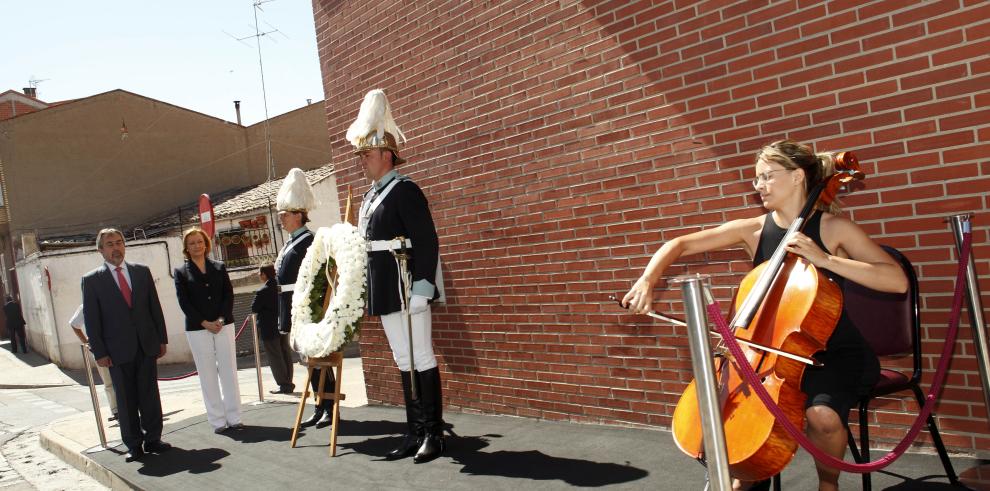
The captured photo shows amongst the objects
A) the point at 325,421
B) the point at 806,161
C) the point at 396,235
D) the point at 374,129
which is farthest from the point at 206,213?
the point at 806,161

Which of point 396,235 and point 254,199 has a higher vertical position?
point 254,199

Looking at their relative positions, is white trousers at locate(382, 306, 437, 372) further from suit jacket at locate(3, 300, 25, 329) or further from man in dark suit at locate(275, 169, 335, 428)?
suit jacket at locate(3, 300, 25, 329)

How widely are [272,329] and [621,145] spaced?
6.35 meters

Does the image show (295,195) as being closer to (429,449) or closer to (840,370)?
(429,449)

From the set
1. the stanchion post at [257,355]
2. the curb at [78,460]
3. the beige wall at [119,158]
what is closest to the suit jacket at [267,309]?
the stanchion post at [257,355]

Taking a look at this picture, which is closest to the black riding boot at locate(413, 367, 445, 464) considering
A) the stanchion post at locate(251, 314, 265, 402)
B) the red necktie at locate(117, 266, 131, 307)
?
the red necktie at locate(117, 266, 131, 307)

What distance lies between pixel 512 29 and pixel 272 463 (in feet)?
11.7

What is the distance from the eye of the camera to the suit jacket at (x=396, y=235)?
5.50 metres

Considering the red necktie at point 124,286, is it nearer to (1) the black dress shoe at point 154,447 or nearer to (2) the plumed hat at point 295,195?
(1) the black dress shoe at point 154,447

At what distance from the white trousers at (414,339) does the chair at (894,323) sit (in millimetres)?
2839

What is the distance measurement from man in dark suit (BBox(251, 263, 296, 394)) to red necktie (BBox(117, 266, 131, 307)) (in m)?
3.11

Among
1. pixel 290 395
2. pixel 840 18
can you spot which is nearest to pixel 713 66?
pixel 840 18

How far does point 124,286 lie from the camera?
7.00m

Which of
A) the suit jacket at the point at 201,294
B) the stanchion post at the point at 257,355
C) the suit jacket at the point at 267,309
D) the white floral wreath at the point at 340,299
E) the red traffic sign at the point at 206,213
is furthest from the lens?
the red traffic sign at the point at 206,213
